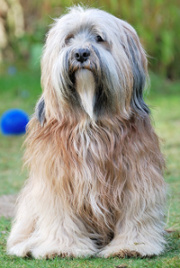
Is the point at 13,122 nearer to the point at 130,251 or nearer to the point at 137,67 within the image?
the point at 137,67

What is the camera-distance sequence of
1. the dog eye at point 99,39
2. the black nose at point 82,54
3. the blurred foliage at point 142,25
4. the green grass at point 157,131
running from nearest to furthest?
the black nose at point 82,54 < the green grass at point 157,131 < the dog eye at point 99,39 < the blurred foliage at point 142,25

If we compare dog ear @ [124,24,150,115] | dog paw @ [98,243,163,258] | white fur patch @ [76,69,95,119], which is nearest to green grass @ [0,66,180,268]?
dog paw @ [98,243,163,258]

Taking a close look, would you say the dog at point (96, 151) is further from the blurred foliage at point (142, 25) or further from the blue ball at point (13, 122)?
the blurred foliage at point (142, 25)

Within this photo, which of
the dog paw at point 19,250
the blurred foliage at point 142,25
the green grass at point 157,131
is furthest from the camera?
the blurred foliage at point 142,25

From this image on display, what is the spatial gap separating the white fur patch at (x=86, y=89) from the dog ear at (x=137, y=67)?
0.95 ft

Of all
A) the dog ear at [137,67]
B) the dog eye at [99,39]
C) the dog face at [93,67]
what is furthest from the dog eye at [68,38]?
the dog ear at [137,67]

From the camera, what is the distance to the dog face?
365cm

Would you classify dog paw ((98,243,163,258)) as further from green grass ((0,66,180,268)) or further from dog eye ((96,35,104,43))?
dog eye ((96,35,104,43))

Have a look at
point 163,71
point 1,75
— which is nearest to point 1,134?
point 1,75

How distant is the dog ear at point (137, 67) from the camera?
385 centimetres

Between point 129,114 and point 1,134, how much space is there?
225 inches

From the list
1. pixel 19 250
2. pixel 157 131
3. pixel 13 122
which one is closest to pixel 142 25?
pixel 157 131

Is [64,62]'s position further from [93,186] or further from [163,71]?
[163,71]

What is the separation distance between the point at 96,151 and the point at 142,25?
1032 cm
